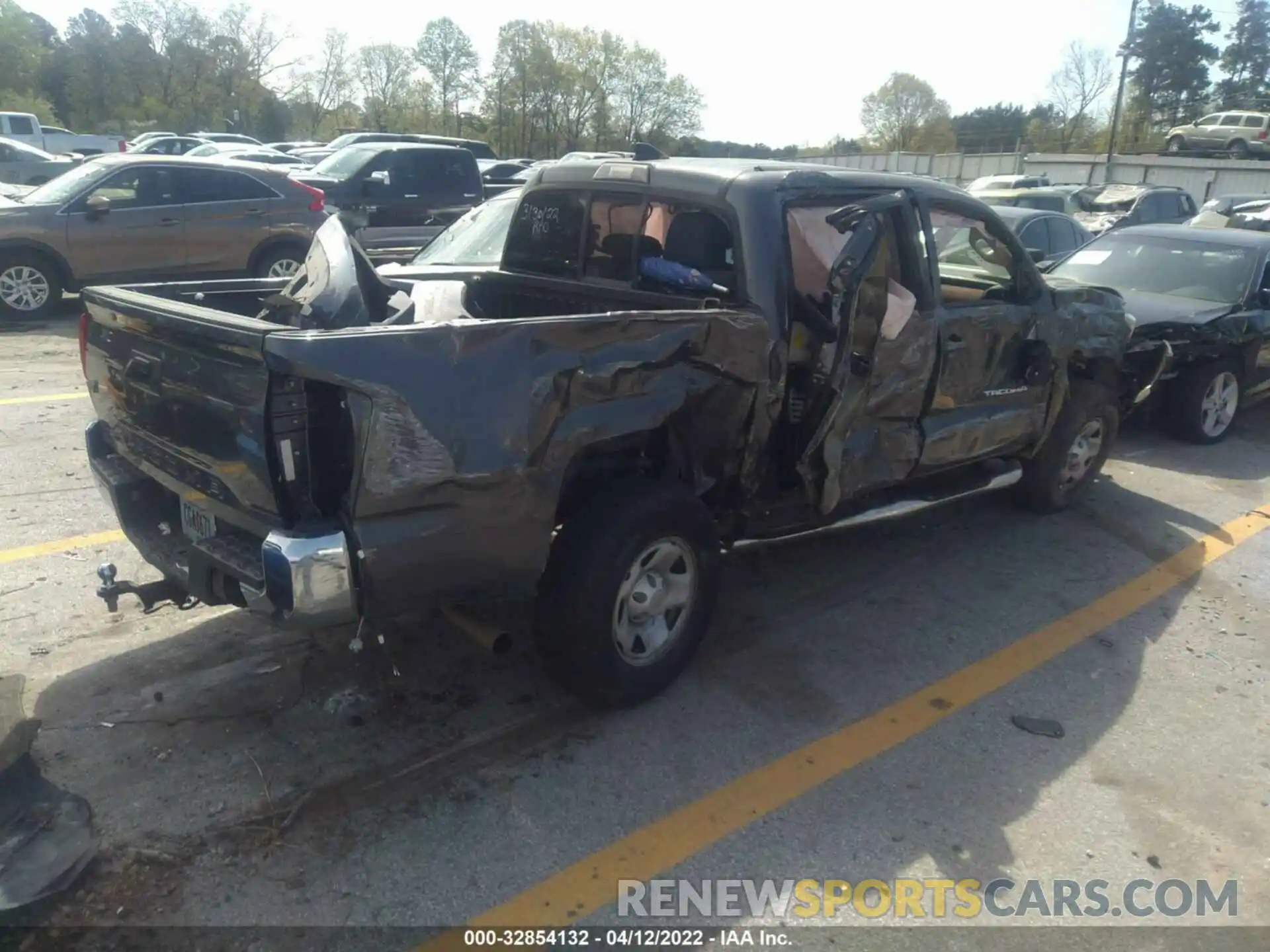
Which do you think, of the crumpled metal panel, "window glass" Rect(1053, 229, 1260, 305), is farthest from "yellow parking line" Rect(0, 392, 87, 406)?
"window glass" Rect(1053, 229, 1260, 305)

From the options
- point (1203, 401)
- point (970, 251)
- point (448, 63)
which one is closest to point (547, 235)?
point (970, 251)

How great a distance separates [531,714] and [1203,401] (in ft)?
22.5

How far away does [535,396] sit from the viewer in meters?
3.19

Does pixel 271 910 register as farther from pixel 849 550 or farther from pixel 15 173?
pixel 15 173

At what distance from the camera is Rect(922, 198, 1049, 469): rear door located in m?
4.91

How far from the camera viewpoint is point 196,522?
11.5 ft

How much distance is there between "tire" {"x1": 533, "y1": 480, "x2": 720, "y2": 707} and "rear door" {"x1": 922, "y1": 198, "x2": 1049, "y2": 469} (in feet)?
5.49

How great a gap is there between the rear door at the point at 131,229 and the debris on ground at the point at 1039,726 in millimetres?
10881

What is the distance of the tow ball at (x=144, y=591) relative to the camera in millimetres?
3572

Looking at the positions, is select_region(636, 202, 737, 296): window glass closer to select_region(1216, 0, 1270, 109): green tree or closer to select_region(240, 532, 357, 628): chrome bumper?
select_region(240, 532, 357, 628): chrome bumper

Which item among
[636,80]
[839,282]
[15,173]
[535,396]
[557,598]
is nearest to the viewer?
[535,396]

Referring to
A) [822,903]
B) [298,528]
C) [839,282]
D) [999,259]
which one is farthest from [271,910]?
[999,259]

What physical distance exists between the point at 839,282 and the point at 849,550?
2.12 m

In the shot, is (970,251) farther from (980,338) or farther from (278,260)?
(278,260)
